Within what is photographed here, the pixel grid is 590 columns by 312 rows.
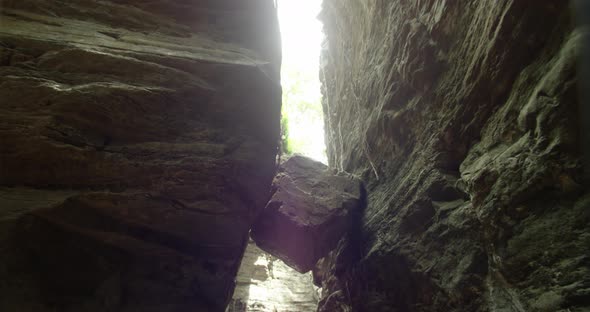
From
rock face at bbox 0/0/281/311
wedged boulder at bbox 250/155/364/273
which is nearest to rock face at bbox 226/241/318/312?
wedged boulder at bbox 250/155/364/273

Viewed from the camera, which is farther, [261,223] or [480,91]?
[261,223]

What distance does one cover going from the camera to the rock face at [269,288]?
10.3m

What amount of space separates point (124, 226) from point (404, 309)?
4438 mm

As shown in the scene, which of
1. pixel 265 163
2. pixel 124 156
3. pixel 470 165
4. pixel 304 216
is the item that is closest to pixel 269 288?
pixel 304 216

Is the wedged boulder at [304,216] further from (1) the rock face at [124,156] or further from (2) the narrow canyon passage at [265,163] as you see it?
(1) the rock face at [124,156]

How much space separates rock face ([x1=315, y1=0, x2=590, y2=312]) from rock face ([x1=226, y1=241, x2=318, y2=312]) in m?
3.21

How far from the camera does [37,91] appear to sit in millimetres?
4590

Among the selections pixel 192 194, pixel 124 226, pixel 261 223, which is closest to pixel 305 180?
pixel 261 223

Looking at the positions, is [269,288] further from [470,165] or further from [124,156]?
[470,165]

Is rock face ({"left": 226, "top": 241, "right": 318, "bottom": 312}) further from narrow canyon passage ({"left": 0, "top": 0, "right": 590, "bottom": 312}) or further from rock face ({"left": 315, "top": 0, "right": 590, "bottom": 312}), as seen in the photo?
narrow canyon passage ({"left": 0, "top": 0, "right": 590, "bottom": 312})

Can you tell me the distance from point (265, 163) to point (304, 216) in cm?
149

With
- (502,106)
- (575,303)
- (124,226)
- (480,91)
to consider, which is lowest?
(575,303)

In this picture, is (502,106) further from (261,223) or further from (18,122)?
(18,122)

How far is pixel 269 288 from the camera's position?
11148mm
